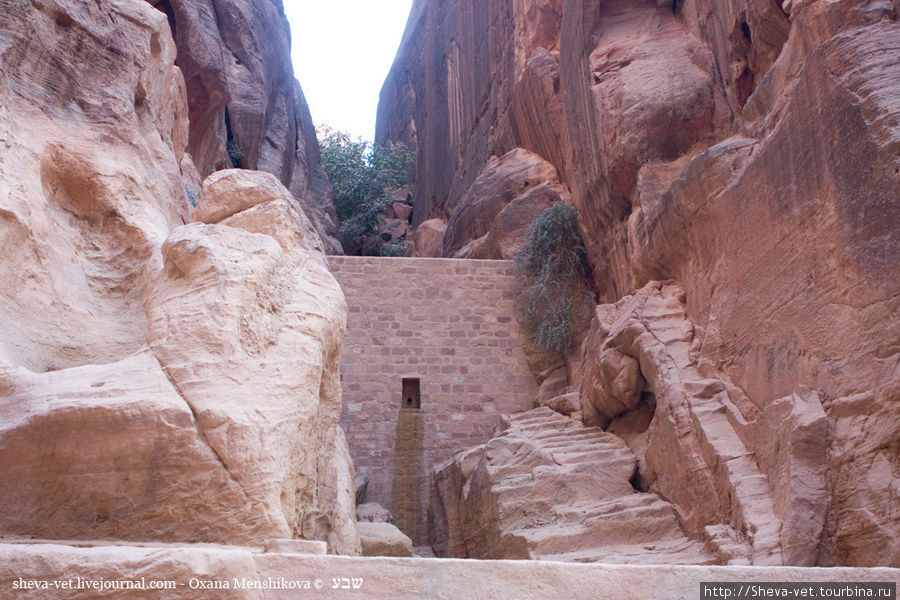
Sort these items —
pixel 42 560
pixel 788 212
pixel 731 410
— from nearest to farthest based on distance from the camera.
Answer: pixel 42 560 < pixel 788 212 < pixel 731 410

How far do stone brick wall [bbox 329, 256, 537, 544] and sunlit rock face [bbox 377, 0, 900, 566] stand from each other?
138 centimetres

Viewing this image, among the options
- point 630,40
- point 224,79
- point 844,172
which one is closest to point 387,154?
point 224,79

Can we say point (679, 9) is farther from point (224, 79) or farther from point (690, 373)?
point (224, 79)

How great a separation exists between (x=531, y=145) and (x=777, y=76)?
8.92 meters

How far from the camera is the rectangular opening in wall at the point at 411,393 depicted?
1244 cm

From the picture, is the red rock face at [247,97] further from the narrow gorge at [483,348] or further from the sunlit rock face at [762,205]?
the sunlit rock face at [762,205]

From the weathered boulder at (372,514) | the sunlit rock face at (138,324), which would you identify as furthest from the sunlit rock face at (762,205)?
the sunlit rock face at (138,324)

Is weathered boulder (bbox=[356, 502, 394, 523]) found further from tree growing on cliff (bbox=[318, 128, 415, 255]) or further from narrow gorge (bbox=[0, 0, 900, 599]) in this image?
tree growing on cliff (bbox=[318, 128, 415, 255])

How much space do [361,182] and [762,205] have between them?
61.1 ft

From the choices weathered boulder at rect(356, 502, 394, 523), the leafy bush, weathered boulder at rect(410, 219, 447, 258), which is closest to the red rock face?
weathered boulder at rect(410, 219, 447, 258)

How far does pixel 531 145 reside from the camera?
52.5 feet

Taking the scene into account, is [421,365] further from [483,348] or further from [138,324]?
[138,324]

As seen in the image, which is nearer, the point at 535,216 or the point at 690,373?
the point at 690,373

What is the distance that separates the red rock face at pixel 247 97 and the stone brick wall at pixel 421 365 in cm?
538
